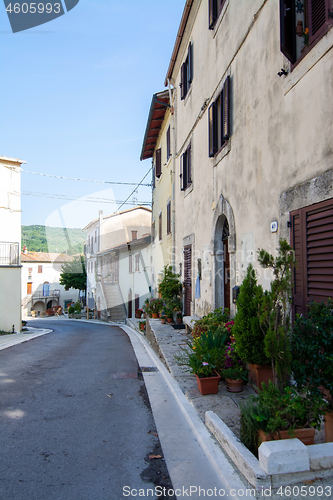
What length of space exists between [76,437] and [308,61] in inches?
188

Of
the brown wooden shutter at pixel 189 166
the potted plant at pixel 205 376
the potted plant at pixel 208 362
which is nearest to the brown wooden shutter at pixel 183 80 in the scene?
the brown wooden shutter at pixel 189 166

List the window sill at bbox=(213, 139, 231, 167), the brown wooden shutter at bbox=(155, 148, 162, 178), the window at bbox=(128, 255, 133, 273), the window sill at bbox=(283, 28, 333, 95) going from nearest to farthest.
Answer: the window sill at bbox=(283, 28, 333, 95) < the window sill at bbox=(213, 139, 231, 167) < the brown wooden shutter at bbox=(155, 148, 162, 178) < the window at bbox=(128, 255, 133, 273)

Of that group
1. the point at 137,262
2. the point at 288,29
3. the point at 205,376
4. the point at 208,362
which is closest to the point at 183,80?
the point at 288,29

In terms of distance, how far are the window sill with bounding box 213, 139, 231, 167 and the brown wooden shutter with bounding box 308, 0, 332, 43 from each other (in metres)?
2.87

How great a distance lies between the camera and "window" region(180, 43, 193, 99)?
9.98 metres

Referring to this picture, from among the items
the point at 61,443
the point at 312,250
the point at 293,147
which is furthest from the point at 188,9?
the point at 61,443

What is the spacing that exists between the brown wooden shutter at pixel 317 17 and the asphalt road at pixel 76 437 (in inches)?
181

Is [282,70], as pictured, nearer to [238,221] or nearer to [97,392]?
[238,221]

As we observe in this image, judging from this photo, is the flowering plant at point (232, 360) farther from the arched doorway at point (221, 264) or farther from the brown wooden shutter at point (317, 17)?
the brown wooden shutter at point (317, 17)

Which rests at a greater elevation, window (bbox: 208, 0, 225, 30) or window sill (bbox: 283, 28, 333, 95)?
window (bbox: 208, 0, 225, 30)

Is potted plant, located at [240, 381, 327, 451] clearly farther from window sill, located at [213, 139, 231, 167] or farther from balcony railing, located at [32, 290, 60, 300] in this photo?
balcony railing, located at [32, 290, 60, 300]

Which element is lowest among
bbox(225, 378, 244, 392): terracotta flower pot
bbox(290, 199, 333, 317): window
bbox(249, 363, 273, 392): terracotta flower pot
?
bbox(225, 378, 244, 392): terracotta flower pot

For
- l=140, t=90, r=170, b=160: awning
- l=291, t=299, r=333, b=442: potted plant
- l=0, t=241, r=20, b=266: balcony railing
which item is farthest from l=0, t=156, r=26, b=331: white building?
l=291, t=299, r=333, b=442: potted plant

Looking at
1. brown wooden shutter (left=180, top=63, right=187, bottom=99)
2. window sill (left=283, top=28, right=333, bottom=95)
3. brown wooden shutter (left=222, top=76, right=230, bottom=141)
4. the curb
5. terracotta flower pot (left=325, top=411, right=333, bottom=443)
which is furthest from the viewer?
brown wooden shutter (left=180, top=63, right=187, bottom=99)
